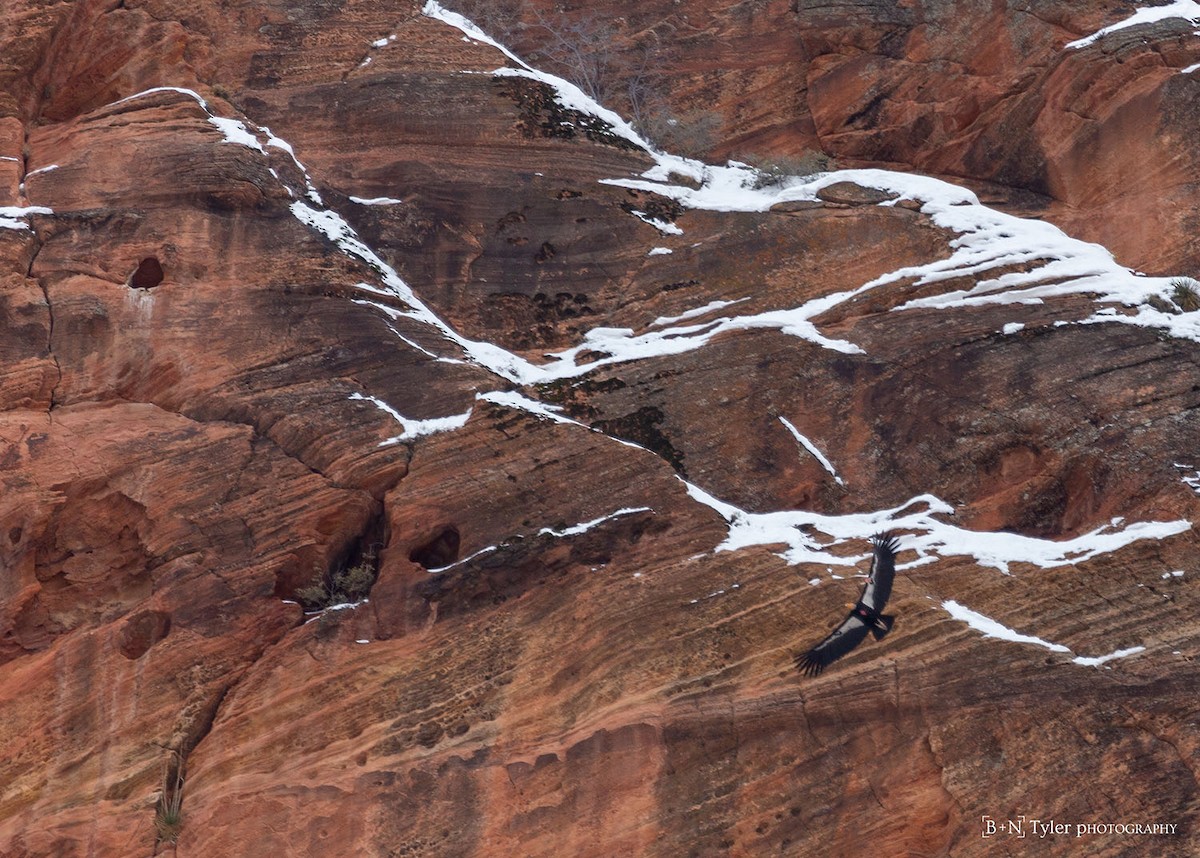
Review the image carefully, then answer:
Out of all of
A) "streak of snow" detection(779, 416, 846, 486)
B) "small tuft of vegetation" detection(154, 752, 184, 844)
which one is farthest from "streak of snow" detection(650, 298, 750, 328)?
"small tuft of vegetation" detection(154, 752, 184, 844)

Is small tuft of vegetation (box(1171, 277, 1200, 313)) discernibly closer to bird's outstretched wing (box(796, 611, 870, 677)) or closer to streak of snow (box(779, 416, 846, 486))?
streak of snow (box(779, 416, 846, 486))

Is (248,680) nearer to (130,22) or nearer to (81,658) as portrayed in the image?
(81,658)

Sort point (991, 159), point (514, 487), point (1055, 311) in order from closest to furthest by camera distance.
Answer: point (514, 487)
point (1055, 311)
point (991, 159)

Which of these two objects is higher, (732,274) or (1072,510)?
(732,274)

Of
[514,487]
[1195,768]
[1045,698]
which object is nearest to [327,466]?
[514,487]

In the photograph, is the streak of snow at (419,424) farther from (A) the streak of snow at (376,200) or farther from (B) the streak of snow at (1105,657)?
(B) the streak of snow at (1105,657)

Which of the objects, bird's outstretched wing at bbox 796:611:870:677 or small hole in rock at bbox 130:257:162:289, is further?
small hole in rock at bbox 130:257:162:289

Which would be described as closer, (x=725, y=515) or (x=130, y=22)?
(x=725, y=515)
